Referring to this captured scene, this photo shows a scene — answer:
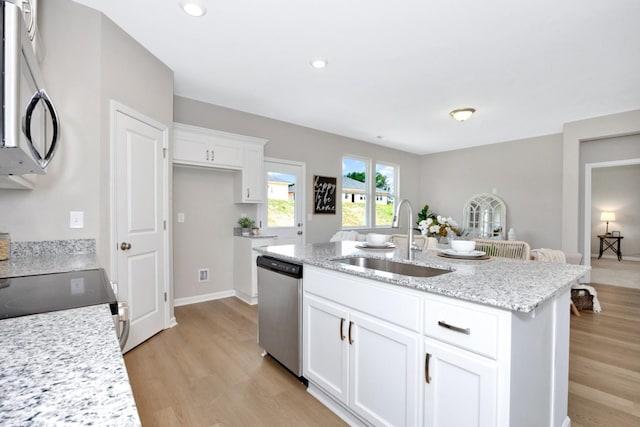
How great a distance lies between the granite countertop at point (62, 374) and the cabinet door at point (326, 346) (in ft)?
4.13

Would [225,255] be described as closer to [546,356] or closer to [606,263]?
[546,356]

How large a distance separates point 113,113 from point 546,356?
3221mm

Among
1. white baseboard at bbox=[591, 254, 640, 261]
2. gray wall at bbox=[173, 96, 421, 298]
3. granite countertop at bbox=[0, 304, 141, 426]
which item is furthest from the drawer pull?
white baseboard at bbox=[591, 254, 640, 261]

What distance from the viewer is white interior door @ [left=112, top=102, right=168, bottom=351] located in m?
2.58

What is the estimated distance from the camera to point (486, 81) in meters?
3.41

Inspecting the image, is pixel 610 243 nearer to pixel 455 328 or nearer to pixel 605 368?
pixel 605 368

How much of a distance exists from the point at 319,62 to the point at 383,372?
2.71 metres

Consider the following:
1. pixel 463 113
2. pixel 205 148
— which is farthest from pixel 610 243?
pixel 205 148

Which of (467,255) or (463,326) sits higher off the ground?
(467,255)

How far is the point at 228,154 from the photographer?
397 cm

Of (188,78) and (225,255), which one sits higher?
(188,78)

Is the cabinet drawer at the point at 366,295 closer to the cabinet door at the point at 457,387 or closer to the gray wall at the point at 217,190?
the cabinet door at the point at 457,387

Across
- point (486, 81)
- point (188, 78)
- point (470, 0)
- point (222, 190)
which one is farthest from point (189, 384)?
point (486, 81)

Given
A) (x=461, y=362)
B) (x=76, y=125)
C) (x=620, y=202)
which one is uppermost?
(x=76, y=125)
